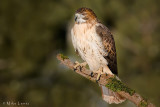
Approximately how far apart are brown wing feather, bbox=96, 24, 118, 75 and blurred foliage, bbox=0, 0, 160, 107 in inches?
189

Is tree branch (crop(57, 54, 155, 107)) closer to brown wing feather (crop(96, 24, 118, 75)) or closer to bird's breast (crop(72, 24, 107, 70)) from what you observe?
bird's breast (crop(72, 24, 107, 70))

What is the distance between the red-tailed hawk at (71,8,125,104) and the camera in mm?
5703

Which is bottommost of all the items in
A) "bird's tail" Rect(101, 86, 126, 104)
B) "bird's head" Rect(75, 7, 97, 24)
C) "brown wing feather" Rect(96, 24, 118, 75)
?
"bird's tail" Rect(101, 86, 126, 104)

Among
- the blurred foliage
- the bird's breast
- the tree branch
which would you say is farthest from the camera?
the blurred foliage

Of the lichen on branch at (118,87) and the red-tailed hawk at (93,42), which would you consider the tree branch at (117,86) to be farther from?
the red-tailed hawk at (93,42)

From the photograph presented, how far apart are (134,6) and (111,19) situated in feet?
6.90

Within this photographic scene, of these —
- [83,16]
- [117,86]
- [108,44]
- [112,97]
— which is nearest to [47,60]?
[112,97]

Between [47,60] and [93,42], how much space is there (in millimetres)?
7996

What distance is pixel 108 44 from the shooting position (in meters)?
5.93

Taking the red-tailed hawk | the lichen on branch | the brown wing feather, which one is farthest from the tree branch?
the brown wing feather

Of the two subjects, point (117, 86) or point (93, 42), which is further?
point (93, 42)

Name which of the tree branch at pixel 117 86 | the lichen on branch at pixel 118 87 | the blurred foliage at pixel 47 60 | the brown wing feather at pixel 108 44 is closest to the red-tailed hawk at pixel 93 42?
the brown wing feather at pixel 108 44

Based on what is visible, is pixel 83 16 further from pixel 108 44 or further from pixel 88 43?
pixel 108 44

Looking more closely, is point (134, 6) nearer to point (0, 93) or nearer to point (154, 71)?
point (154, 71)
